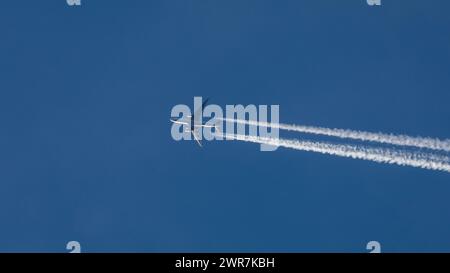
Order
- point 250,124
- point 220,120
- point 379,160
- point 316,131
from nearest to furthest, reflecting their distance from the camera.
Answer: point 379,160 < point 316,131 < point 250,124 < point 220,120

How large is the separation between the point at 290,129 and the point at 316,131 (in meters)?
3.72

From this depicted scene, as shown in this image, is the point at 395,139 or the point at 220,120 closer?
the point at 395,139

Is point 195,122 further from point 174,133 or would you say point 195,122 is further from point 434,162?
point 434,162

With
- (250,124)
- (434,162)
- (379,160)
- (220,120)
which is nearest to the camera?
(434,162)

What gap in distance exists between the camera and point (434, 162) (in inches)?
2255

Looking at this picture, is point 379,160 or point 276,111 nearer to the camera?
point 379,160
